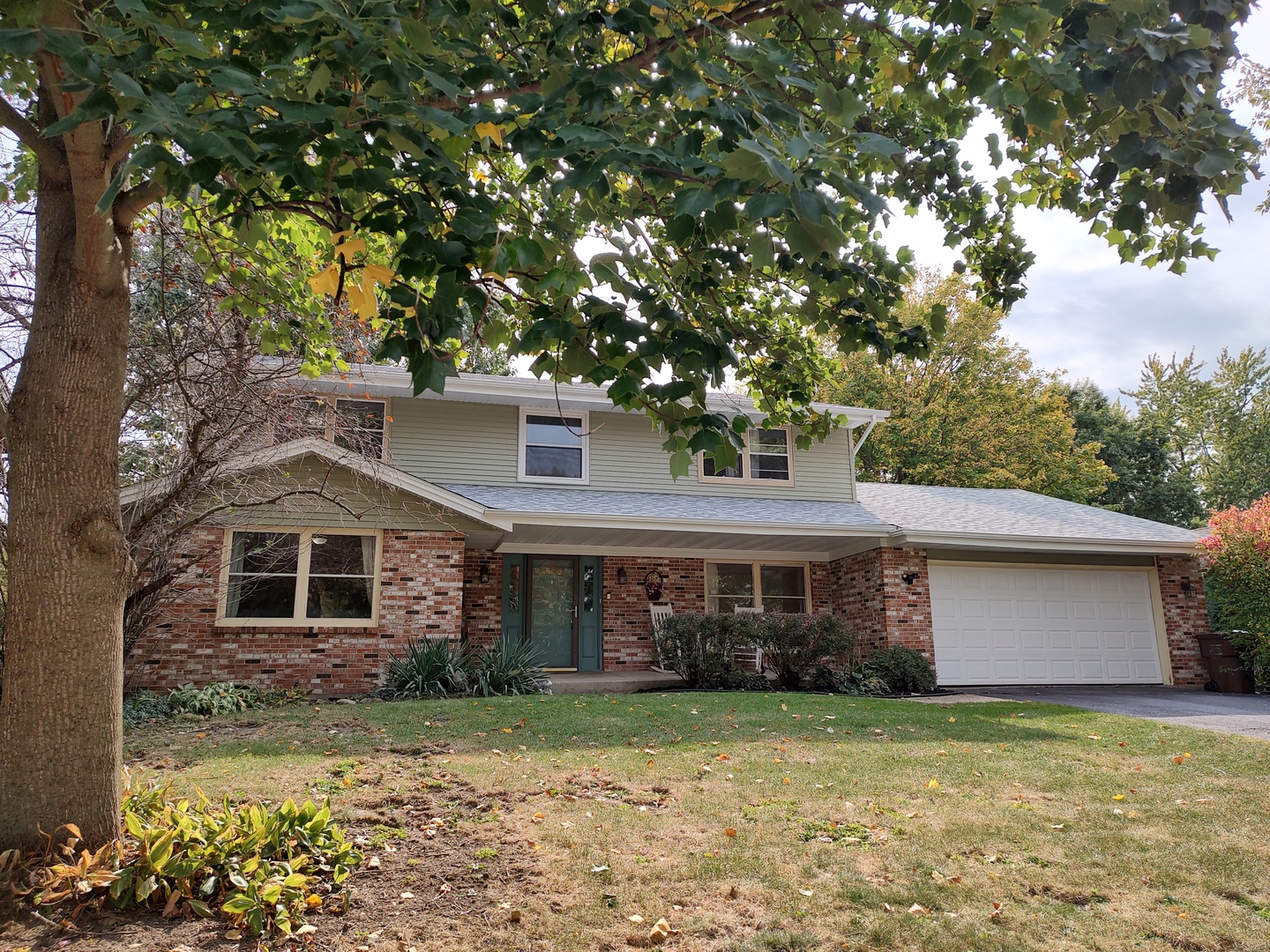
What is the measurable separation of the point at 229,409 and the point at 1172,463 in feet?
117

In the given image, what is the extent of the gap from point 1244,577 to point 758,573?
27.3 feet

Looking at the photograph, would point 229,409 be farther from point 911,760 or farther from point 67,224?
point 911,760

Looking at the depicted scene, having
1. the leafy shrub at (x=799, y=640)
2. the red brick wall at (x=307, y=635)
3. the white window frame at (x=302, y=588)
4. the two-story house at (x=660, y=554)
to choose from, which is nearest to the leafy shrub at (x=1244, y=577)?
the two-story house at (x=660, y=554)

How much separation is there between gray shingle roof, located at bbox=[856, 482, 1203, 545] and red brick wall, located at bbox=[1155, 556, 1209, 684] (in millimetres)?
696

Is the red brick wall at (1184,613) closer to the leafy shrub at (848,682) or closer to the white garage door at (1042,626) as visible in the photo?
the white garage door at (1042,626)

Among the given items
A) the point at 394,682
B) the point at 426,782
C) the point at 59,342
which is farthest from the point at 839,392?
the point at 59,342

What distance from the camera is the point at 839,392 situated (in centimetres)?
2673

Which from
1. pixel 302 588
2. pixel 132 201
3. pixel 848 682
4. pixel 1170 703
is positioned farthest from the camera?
pixel 848 682

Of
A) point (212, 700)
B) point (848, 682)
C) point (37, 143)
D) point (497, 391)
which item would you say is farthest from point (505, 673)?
point (37, 143)

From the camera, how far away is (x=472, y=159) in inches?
177

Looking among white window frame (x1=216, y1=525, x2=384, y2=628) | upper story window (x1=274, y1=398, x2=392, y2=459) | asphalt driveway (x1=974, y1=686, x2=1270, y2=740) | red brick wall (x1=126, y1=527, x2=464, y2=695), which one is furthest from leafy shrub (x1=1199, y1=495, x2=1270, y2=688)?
white window frame (x1=216, y1=525, x2=384, y2=628)

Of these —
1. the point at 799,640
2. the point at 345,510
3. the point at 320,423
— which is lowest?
the point at 799,640

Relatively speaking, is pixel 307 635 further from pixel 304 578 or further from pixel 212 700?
pixel 212 700

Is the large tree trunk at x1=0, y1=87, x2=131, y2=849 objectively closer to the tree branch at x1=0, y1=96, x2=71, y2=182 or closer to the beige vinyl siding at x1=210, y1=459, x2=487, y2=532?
the tree branch at x1=0, y1=96, x2=71, y2=182
